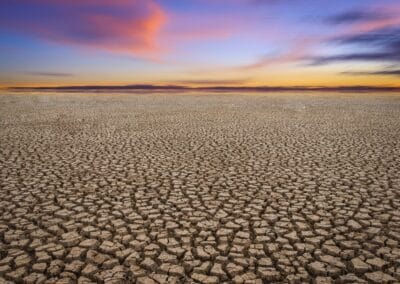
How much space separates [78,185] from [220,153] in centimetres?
392

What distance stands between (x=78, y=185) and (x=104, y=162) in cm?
178

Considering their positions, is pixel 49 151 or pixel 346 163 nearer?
pixel 346 163

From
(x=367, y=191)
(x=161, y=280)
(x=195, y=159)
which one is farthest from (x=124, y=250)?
(x=195, y=159)

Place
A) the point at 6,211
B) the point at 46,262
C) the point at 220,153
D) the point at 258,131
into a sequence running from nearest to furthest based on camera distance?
the point at 46,262 < the point at 6,211 < the point at 220,153 < the point at 258,131

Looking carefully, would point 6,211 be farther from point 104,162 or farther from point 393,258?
point 393,258

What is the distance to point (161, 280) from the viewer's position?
10.3ft

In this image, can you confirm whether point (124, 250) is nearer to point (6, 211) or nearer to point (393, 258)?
point (6, 211)

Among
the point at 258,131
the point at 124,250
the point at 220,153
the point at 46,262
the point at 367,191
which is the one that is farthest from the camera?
the point at 258,131

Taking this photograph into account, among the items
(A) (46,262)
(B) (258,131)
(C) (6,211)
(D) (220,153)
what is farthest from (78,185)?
(B) (258,131)

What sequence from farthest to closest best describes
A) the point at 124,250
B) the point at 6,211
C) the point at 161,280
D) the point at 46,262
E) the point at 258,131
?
the point at 258,131
the point at 6,211
the point at 124,250
the point at 46,262
the point at 161,280

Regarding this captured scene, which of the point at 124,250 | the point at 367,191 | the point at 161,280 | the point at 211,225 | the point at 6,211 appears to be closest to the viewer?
the point at 161,280

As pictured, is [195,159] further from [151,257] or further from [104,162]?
[151,257]

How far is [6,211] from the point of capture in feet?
15.6

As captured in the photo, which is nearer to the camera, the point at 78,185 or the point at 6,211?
the point at 6,211
